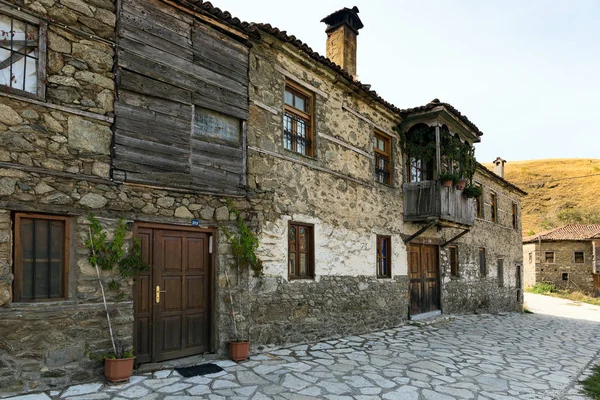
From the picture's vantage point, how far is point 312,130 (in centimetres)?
891

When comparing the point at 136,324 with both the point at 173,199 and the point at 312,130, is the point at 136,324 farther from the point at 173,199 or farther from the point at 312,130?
the point at 312,130

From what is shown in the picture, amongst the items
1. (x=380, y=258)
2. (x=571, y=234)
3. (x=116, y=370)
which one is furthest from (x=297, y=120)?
(x=571, y=234)

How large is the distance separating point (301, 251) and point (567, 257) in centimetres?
3162

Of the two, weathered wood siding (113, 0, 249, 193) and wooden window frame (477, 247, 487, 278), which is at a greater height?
weathered wood siding (113, 0, 249, 193)

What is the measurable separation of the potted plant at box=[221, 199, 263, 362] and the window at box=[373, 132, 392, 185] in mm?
4985

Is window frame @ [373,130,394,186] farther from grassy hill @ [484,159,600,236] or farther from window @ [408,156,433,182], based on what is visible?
grassy hill @ [484,159,600,236]

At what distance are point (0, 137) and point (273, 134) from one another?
433 cm

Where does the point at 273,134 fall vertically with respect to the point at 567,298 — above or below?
above

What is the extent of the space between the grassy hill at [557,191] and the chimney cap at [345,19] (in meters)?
42.1

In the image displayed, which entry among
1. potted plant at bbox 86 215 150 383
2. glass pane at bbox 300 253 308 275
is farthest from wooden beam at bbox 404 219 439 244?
potted plant at bbox 86 215 150 383

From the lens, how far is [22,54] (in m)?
5.02

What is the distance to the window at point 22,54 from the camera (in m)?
4.91

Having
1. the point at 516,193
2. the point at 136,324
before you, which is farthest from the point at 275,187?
the point at 516,193

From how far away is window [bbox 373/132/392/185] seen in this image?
36.3 ft
